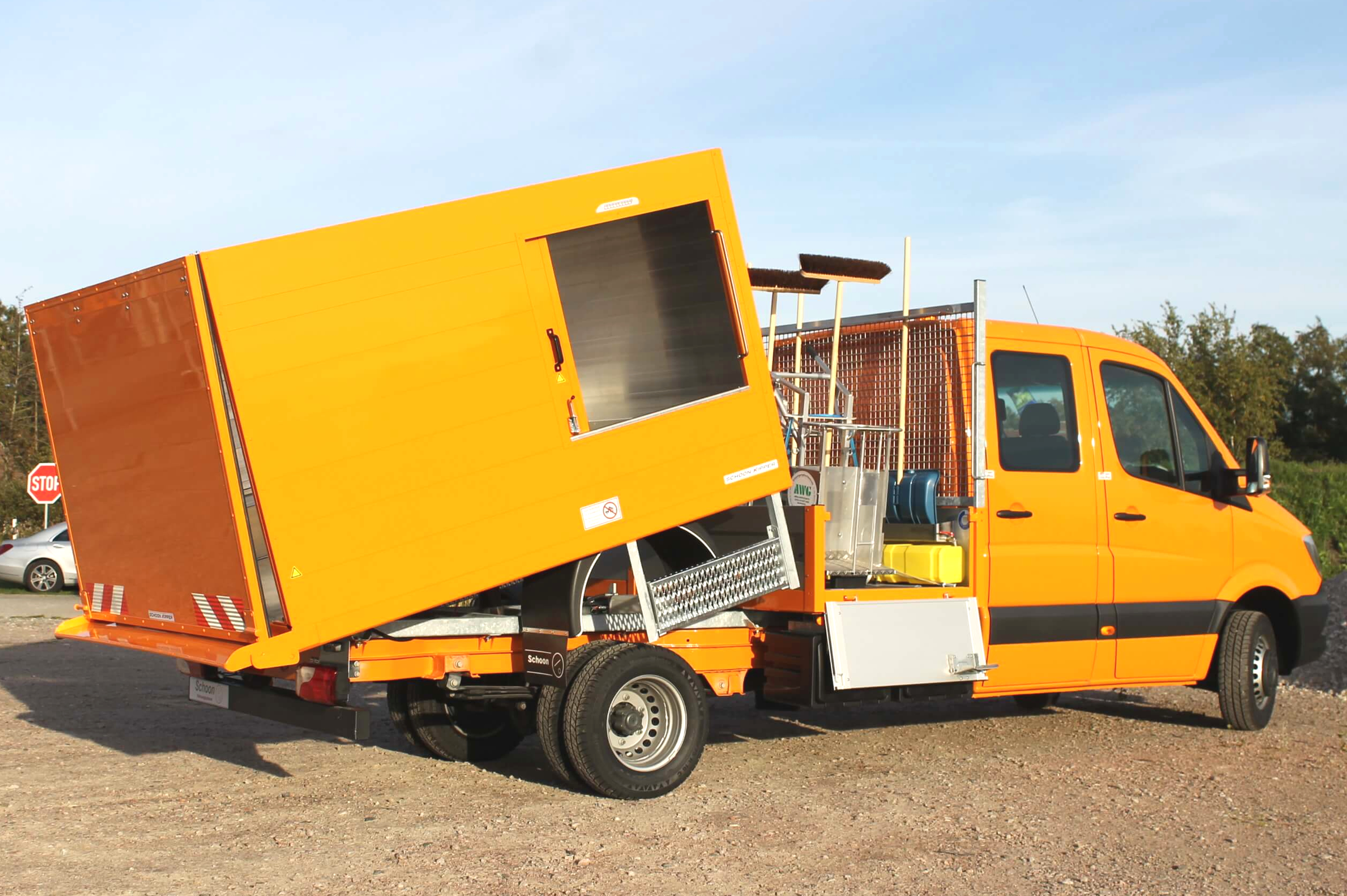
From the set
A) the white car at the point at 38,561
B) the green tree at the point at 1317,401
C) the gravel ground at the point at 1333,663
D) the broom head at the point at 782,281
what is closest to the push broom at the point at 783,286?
the broom head at the point at 782,281

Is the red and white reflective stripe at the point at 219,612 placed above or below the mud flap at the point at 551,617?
above

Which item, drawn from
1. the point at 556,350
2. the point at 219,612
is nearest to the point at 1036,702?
the point at 556,350

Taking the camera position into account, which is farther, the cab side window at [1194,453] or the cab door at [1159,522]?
the cab side window at [1194,453]

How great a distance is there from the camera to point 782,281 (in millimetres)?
7863

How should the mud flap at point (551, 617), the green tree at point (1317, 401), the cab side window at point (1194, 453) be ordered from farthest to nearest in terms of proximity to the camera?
the green tree at point (1317, 401), the cab side window at point (1194, 453), the mud flap at point (551, 617)

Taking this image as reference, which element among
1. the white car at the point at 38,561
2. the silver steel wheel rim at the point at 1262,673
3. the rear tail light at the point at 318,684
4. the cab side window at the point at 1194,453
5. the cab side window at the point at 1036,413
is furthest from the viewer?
the white car at the point at 38,561

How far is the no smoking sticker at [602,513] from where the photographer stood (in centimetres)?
614

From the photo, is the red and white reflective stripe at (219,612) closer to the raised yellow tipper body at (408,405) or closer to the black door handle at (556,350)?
the raised yellow tipper body at (408,405)

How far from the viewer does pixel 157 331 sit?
18.4 feet

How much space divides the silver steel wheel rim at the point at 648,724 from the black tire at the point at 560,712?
256mm

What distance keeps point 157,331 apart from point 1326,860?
18.8ft

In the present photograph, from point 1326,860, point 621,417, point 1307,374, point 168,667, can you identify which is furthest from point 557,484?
point 1307,374

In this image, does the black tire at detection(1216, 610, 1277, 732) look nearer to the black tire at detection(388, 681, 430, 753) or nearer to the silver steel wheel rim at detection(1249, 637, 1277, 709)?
the silver steel wheel rim at detection(1249, 637, 1277, 709)

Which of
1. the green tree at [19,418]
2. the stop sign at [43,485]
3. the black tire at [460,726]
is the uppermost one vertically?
the green tree at [19,418]
